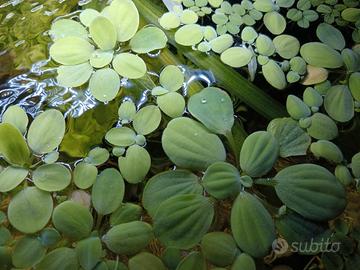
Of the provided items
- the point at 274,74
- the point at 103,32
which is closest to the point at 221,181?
the point at 274,74

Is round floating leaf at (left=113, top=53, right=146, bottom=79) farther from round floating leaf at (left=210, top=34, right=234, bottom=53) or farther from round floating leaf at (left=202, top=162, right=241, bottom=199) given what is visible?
round floating leaf at (left=202, top=162, right=241, bottom=199)

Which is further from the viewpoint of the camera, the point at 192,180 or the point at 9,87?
the point at 9,87

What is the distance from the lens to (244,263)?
724mm

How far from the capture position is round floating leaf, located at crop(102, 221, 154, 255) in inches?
28.9

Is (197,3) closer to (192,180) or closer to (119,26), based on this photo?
(119,26)

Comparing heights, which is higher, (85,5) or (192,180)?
(85,5)

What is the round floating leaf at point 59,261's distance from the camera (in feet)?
2.37

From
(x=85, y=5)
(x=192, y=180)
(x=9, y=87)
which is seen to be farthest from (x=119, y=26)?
(x=192, y=180)

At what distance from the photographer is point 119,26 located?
0.95 metres

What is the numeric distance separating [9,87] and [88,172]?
0.95 feet

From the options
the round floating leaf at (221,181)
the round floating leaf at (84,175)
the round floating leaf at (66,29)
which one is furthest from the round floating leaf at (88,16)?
the round floating leaf at (221,181)

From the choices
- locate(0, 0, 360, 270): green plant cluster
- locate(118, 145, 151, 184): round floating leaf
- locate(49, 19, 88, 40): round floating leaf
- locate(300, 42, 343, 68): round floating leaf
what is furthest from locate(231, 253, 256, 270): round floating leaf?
locate(49, 19, 88, 40): round floating leaf

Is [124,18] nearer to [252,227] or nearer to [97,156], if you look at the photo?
[97,156]

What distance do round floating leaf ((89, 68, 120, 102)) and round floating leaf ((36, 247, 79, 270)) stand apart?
0.32 metres
